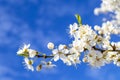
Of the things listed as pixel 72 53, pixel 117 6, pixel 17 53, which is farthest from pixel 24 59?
pixel 117 6

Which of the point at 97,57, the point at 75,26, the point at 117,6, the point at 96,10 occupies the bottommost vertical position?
the point at 97,57

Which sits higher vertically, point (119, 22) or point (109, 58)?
point (119, 22)

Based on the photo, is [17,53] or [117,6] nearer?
[17,53]

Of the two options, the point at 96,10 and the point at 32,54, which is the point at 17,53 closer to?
the point at 32,54

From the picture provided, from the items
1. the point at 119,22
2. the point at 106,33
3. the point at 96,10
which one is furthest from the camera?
the point at 96,10

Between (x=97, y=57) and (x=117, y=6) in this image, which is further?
(x=117, y=6)

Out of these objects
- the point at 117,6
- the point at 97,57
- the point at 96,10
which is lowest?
the point at 97,57

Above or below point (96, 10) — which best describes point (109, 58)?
below

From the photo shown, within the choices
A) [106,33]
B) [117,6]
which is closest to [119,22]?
[117,6]

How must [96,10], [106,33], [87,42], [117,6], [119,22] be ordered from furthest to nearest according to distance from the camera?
[96,10], [119,22], [117,6], [106,33], [87,42]
